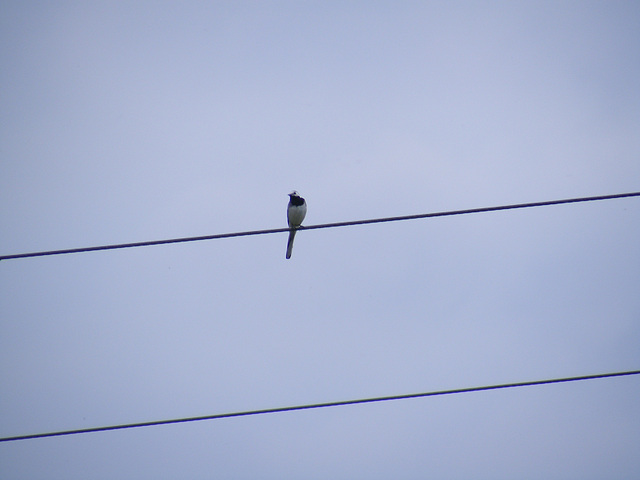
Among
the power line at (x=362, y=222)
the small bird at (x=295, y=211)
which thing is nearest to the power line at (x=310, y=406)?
the power line at (x=362, y=222)

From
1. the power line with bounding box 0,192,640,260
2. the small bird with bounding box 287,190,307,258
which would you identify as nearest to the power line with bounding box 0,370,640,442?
the power line with bounding box 0,192,640,260

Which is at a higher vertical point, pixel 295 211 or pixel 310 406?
pixel 295 211

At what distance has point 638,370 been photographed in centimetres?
487

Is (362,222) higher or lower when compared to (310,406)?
higher

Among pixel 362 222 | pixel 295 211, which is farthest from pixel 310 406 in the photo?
pixel 295 211

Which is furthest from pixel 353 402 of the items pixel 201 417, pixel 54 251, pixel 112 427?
pixel 54 251

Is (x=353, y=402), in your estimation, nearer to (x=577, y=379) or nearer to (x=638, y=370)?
(x=577, y=379)

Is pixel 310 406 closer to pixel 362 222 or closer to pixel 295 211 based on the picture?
pixel 362 222

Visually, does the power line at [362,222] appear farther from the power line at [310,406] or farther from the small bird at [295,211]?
the small bird at [295,211]

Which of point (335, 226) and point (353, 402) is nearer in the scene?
point (353, 402)

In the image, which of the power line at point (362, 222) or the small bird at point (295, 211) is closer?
the power line at point (362, 222)

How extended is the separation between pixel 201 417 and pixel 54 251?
1794mm

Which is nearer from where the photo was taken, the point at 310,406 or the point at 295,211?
the point at 310,406

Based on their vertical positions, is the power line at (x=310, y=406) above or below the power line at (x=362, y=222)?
below
